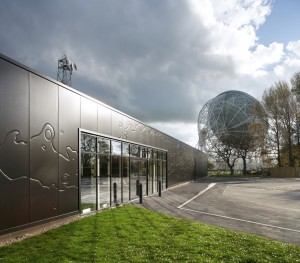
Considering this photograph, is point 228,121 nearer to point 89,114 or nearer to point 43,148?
point 89,114

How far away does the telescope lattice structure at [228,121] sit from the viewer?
65625mm

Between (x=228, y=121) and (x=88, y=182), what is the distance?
5729 centimetres

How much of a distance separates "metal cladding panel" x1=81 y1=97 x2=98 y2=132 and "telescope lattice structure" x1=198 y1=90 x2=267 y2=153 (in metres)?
53.4

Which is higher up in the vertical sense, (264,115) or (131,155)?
(264,115)

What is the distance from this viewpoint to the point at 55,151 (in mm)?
11117

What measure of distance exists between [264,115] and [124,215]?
48497mm

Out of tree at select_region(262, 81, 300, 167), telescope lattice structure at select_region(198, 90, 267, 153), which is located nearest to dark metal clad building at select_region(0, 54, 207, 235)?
tree at select_region(262, 81, 300, 167)

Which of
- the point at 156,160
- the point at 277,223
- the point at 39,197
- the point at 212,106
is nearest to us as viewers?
the point at 39,197

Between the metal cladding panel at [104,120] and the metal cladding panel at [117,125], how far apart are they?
39 cm

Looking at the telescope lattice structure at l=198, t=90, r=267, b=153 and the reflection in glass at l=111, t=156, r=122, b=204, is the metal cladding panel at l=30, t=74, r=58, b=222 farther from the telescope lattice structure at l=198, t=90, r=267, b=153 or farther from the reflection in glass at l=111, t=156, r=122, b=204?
the telescope lattice structure at l=198, t=90, r=267, b=153

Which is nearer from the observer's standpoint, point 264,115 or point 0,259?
point 0,259

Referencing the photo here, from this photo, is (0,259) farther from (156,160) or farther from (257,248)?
(156,160)

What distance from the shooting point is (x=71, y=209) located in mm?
11961

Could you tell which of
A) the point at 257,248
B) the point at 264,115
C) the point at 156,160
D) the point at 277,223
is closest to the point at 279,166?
the point at 264,115
